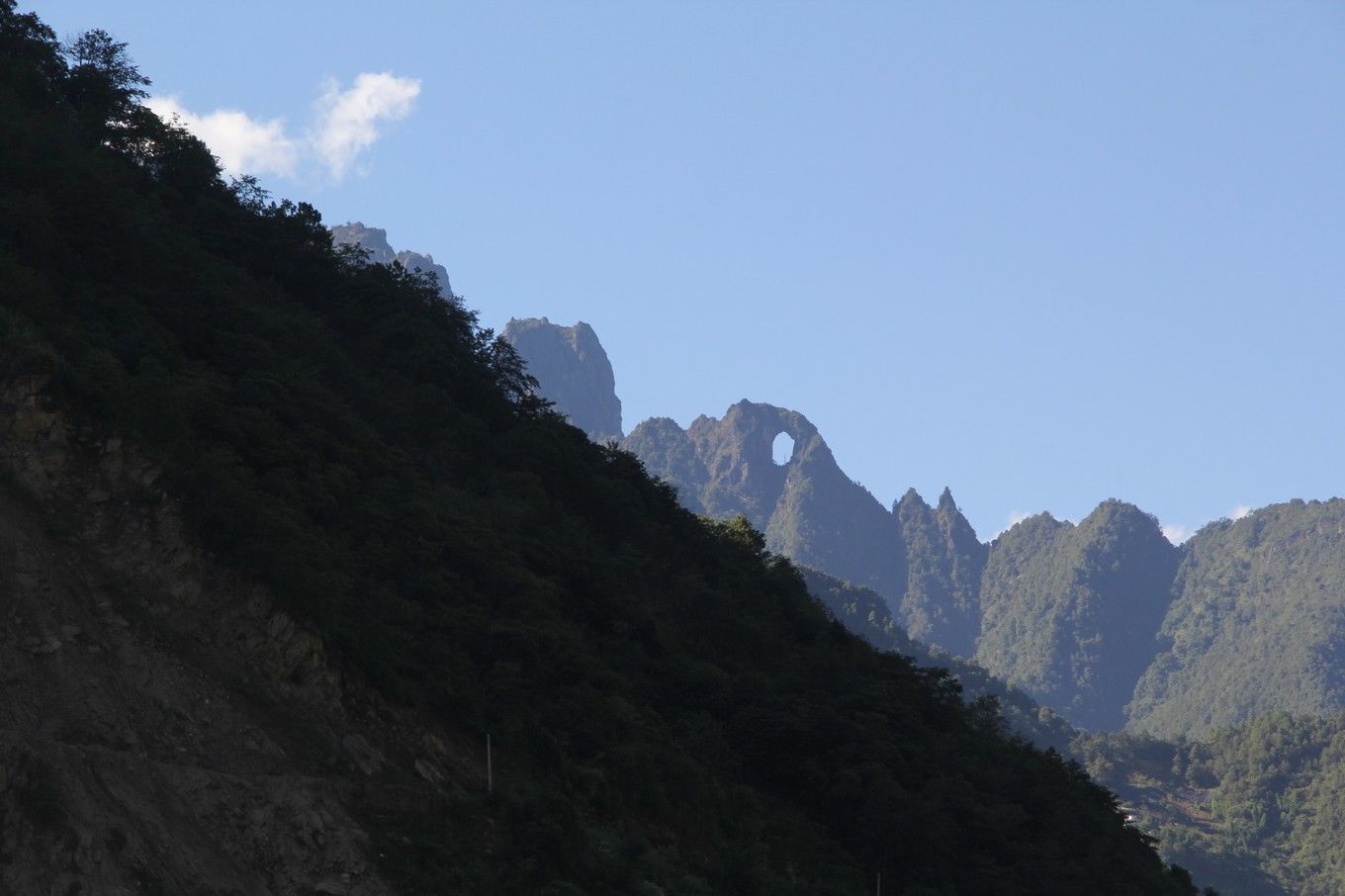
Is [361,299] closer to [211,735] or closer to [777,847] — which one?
[777,847]

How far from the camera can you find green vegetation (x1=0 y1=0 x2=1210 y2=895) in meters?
23.7

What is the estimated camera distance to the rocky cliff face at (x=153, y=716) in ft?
57.8

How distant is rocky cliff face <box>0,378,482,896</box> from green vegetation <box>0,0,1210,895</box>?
1.98 feet

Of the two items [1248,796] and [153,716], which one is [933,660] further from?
[153,716]

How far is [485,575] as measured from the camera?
1164 inches

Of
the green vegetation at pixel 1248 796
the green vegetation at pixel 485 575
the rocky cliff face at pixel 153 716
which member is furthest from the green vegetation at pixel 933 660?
the rocky cliff face at pixel 153 716

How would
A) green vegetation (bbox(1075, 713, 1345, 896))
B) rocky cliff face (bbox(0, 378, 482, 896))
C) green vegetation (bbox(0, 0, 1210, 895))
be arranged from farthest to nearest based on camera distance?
green vegetation (bbox(1075, 713, 1345, 896)) → green vegetation (bbox(0, 0, 1210, 895)) → rocky cliff face (bbox(0, 378, 482, 896))

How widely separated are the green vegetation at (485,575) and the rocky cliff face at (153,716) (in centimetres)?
60

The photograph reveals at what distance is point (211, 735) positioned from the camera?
20.7 meters

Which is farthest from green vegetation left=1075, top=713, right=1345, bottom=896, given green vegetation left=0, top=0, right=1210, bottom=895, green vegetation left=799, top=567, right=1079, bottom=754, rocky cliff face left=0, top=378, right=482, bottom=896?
rocky cliff face left=0, top=378, right=482, bottom=896

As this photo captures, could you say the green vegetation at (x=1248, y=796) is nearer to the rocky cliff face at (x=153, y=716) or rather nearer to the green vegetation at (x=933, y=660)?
the green vegetation at (x=933, y=660)

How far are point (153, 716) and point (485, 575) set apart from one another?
993 centimetres

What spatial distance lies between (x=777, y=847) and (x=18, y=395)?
1586 cm

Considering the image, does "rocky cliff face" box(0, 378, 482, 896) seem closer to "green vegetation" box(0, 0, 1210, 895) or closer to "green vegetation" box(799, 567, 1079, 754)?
"green vegetation" box(0, 0, 1210, 895)
